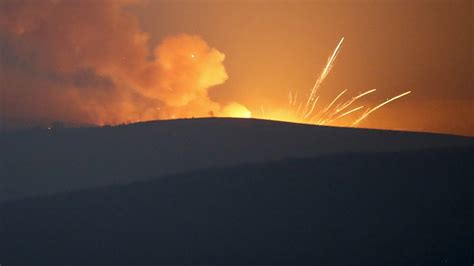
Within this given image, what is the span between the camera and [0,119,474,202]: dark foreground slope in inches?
770

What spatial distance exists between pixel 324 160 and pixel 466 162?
13.1 ft

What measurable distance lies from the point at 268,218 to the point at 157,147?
6.44m

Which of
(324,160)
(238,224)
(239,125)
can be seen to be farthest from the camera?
(239,125)

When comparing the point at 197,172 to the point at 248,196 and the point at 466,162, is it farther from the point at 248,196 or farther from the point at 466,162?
the point at 466,162

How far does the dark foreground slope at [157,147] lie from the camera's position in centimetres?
1956

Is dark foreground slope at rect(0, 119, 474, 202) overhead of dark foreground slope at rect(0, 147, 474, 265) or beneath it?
overhead

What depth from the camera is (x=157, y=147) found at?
21438 mm

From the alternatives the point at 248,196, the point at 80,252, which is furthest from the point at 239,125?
the point at 80,252

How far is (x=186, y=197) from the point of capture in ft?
56.7

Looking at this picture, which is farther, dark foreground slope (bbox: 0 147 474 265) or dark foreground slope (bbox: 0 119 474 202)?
dark foreground slope (bbox: 0 119 474 202)

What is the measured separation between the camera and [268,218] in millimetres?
16094

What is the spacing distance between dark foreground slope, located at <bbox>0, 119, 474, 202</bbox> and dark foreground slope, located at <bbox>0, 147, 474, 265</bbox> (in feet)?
3.08

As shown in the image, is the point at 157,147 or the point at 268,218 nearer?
the point at 268,218

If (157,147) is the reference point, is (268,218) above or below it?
below
